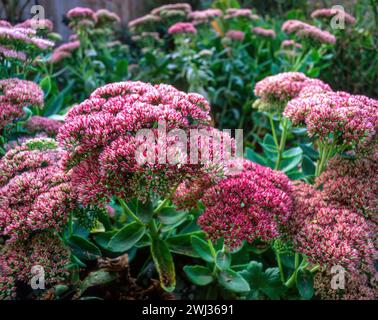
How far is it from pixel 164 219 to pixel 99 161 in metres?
0.48

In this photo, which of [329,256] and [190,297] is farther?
[190,297]

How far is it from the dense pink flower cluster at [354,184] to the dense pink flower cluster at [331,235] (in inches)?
1.9

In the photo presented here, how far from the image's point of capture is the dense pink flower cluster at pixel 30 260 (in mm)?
1350

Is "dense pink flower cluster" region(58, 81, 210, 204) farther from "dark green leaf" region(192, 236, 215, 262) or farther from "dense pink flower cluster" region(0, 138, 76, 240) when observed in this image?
"dark green leaf" region(192, 236, 215, 262)

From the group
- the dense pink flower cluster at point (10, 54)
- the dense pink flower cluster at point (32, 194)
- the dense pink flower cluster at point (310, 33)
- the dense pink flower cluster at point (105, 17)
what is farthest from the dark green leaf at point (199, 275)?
the dense pink flower cluster at point (105, 17)

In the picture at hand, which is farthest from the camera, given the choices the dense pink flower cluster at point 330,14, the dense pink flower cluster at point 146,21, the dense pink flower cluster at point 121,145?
the dense pink flower cluster at point 146,21

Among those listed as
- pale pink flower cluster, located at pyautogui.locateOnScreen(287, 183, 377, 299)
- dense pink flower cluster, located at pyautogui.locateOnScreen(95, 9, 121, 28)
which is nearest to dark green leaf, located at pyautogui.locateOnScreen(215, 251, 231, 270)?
pale pink flower cluster, located at pyautogui.locateOnScreen(287, 183, 377, 299)

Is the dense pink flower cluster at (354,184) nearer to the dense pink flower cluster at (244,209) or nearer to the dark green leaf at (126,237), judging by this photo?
the dense pink flower cluster at (244,209)

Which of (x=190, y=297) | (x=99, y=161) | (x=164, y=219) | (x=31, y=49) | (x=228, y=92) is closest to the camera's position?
(x=99, y=161)

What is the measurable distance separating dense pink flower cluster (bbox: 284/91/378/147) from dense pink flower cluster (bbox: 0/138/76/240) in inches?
35.6

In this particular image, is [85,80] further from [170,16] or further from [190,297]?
[190,297]
